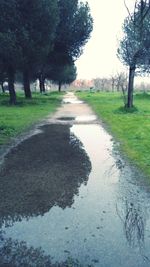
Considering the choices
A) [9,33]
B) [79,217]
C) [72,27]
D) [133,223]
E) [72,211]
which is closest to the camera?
[133,223]

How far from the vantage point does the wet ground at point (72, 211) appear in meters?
4.73

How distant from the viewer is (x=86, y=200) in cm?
690

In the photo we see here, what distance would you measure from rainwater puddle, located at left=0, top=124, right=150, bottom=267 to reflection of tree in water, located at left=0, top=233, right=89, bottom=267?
0.04 ft

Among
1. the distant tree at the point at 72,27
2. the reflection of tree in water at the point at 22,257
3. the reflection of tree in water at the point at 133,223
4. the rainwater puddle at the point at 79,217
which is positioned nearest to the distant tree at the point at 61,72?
the distant tree at the point at 72,27

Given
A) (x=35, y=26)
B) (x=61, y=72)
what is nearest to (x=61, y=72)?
(x=61, y=72)

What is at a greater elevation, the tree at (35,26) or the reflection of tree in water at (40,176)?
the tree at (35,26)

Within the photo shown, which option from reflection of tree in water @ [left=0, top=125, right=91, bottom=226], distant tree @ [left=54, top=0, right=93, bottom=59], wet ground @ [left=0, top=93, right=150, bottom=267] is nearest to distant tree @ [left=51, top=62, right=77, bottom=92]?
distant tree @ [left=54, top=0, right=93, bottom=59]

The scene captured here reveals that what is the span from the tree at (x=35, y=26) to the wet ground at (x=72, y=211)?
19.1m

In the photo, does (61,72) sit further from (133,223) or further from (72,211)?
(133,223)

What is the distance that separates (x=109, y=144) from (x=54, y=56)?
29.3 meters

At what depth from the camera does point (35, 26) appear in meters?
29.7

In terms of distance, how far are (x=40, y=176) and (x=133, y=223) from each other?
11.0 feet

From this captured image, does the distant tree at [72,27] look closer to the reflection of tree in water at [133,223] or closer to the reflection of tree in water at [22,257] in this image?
the reflection of tree in water at [133,223]

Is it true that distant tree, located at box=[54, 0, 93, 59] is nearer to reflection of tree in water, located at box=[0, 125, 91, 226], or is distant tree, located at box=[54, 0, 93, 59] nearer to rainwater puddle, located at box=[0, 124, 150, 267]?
reflection of tree in water, located at box=[0, 125, 91, 226]
